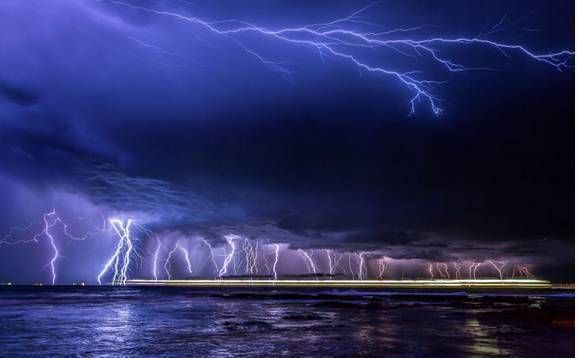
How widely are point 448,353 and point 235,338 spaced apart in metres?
7.08

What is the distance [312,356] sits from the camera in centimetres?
1278

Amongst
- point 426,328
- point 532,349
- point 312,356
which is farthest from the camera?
point 426,328

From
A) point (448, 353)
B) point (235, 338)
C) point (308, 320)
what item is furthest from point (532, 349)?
point (308, 320)

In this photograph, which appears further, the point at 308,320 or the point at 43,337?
the point at 308,320

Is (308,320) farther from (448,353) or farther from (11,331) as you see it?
(11,331)

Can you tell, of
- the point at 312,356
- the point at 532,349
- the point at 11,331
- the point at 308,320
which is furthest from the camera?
the point at 308,320

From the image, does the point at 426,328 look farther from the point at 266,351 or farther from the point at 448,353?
the point at 266,351

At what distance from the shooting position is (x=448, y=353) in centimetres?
1320

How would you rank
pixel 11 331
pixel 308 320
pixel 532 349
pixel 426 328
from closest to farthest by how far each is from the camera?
pixel 532 349 < pixel 11 331 < pixel 426 328 < pixel 308 320

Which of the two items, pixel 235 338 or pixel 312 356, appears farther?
pixel 235 338

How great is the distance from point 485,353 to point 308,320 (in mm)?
10654

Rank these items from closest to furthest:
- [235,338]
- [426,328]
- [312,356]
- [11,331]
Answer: [312,356] → [235,338] → [11,331] → [426,328]

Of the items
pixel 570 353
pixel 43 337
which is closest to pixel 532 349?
pixel 570 353

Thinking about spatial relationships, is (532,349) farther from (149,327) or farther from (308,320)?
(149,327)
